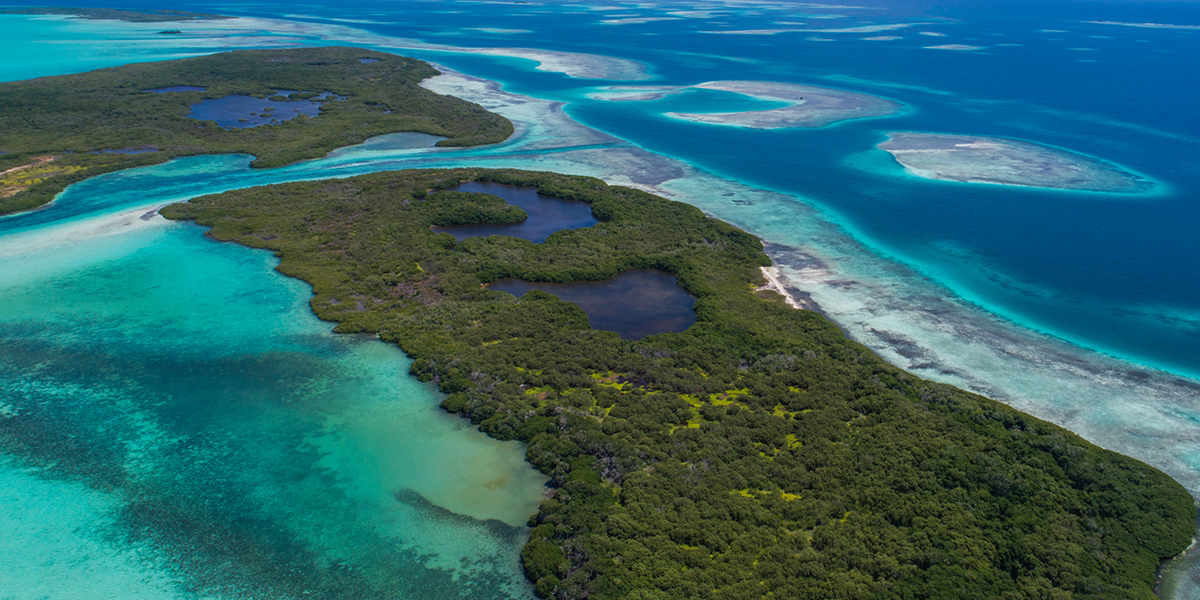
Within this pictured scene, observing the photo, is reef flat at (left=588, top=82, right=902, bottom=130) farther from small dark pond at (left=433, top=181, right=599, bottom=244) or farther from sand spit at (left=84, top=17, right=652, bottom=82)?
small dark pond at (left=433, top=181, right=599, bottom=244)

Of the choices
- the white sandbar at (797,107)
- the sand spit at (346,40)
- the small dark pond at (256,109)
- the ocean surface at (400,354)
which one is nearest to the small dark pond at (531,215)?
the ocean surface at (400,354)

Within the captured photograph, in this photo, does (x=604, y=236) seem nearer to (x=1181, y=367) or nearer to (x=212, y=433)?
(x=212, y=433)

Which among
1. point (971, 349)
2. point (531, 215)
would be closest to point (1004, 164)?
point (971, 349)

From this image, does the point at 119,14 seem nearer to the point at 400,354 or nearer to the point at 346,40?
the point at 346,40

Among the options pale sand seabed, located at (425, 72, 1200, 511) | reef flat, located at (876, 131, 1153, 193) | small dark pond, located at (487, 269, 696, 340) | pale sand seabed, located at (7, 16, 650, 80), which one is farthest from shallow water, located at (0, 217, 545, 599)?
pale sand seabed, located at (7, 16, 650, 80)

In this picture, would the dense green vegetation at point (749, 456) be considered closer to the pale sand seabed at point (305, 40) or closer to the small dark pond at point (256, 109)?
the small dark pond at point (256, 109)
